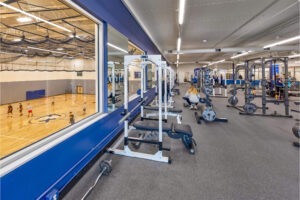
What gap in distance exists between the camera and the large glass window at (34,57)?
2.43 metres

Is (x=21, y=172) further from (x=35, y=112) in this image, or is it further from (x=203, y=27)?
(x=203, y=27)

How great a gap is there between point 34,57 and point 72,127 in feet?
11.1

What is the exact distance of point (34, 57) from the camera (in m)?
3.96

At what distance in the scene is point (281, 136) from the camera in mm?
3031

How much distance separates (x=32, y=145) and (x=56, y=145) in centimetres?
20

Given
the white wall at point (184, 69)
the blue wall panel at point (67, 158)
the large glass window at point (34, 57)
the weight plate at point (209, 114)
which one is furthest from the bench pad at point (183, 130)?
the white wall at point (184, 69)

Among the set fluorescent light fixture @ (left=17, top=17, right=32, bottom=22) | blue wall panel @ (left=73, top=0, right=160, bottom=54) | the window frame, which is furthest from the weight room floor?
fluorescent light fixture @ (left=17, top=17, right=32, bottom=22)

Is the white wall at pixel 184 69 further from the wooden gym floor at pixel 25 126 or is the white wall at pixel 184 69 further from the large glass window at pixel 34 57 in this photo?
the wooden gym floor at pixel 25 126

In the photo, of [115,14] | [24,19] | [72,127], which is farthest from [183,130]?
[24,19]

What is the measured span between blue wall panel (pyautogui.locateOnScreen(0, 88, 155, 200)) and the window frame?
0.04 meters

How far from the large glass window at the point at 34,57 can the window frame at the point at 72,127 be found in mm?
72

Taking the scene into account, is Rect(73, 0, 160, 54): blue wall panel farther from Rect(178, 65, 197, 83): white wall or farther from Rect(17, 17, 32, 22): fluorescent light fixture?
Rect(178, 65, 197, 83): white wall

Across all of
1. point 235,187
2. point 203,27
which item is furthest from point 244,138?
point 203,27

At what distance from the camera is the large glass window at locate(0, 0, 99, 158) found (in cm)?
243
